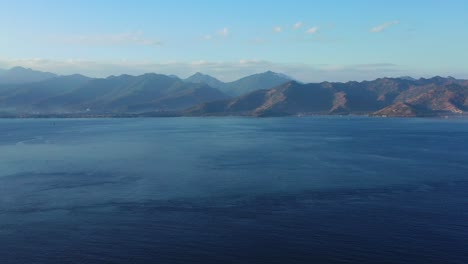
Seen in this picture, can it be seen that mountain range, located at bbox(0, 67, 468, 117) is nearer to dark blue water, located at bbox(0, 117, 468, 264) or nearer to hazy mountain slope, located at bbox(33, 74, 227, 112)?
hazy mountain slope, located at bbox(33, 74, 227, 112)

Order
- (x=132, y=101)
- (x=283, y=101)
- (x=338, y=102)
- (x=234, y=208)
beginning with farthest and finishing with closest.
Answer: (x=132, y=101) → (x=338, y=102) → (x=283, y=101) → (x=234, y=208)

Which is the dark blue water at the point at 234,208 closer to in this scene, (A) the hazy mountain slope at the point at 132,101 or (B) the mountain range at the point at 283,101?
(B) the mountain range at the point at 283,101

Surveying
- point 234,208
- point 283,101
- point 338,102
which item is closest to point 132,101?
point 283,101

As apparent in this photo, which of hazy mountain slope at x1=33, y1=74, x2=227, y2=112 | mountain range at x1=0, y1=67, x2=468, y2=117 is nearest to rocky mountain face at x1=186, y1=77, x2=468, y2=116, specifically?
mountain range at x1=0, y1=67, x2=468, y2=117

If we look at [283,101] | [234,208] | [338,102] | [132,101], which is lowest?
[234,208]

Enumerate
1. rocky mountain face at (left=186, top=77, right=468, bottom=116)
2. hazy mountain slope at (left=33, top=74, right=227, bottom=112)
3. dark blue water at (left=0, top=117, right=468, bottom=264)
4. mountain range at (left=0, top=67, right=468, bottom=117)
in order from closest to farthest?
dark blue water at (left=0, top=117, right=468, bottom=264), rocky mountain face at (left=186, top=77, right=468, bottom=116), mountain range at (left=0, top=67, right=468, bottom=117), hazy mountain slope at (left=33, top=74, right=227, bottom=112)

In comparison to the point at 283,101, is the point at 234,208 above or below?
below

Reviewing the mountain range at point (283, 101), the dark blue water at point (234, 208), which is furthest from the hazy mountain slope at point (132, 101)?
the dark blue water at point (234, 208)

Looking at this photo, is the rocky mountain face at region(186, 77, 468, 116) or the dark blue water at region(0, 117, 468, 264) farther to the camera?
the rocky mountain face at region(186, 77, 468, 116)

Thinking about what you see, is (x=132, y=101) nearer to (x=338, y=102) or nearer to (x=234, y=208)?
(x=338, y=102)
